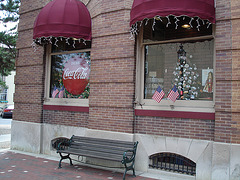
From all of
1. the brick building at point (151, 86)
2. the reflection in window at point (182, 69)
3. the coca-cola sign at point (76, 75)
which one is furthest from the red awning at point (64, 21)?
the reflection in window at point (182, 69)

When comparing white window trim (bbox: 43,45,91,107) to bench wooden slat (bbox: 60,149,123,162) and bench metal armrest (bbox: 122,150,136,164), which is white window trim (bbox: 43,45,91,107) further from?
bench metal armrest (bbox: 122,150,136,164)

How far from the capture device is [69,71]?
8.77 metres

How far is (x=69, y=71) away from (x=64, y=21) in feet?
6.40

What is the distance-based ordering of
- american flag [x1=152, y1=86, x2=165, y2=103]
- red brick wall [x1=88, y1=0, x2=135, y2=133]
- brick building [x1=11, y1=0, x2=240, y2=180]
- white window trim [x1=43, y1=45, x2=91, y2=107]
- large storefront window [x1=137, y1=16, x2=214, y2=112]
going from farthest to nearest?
1. white window trim [x1=43, y1=45, x2=91, y2=107]
2. red brick wall [x1=88, y1=0, x2=135, y2=133]
3. american flag [x1=152, y1=86, x2=165, y2=103]
4. large storefront window [x1=137, y1=16, x2=214, y2=112]
5. brick building [x1=11, y1=0, x2=240, y2=180]

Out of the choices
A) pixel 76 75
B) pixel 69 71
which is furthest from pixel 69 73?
pixel 76 75

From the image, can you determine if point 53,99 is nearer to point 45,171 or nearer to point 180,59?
point 45,171

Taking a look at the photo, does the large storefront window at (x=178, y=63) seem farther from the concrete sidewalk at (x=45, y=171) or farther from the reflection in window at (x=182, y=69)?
the concrete sidewalk at (x=45, y=171)

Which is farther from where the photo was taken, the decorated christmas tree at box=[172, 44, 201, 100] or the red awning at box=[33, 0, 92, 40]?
the red awning at box=[33, 0, 92, 40]

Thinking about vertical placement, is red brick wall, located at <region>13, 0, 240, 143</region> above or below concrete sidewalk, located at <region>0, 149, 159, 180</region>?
above

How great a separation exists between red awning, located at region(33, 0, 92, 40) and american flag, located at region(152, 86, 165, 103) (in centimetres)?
278

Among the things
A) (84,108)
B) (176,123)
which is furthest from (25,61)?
(176,123)

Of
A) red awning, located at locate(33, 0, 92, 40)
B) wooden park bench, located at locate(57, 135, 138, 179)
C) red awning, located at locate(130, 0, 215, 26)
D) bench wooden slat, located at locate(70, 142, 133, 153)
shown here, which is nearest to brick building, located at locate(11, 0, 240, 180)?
red awning, located at locate(130, 0, 215, 26)

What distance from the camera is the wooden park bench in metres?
6.11

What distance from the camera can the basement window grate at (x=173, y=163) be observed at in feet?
20.0
